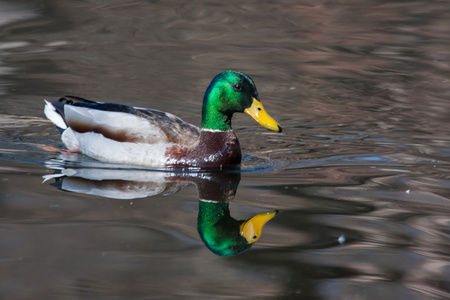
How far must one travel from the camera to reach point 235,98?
7254 millimetres

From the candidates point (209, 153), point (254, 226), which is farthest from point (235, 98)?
point (254, 226)

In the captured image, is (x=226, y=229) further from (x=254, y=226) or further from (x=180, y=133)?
(x=180, y=133)

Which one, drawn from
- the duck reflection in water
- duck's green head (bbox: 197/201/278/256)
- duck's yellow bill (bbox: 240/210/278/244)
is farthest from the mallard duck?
duck's yellow bill (bbox: 240/210/278/244)

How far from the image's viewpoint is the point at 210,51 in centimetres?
1330

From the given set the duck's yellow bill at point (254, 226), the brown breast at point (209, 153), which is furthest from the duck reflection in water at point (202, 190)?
the brown breast at point (209, 153)

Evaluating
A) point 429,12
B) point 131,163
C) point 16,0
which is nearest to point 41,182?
point 131,163

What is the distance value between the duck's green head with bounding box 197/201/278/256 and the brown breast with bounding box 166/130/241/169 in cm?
129

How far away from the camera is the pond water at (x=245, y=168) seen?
4.64 m

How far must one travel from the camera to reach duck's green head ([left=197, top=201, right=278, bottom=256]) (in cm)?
514

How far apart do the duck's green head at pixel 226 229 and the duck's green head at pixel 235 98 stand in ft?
4.91

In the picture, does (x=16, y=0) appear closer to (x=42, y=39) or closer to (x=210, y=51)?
(x=42, y=39)

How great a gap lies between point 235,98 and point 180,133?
2.23 ft

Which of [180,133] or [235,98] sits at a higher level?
[235,98]

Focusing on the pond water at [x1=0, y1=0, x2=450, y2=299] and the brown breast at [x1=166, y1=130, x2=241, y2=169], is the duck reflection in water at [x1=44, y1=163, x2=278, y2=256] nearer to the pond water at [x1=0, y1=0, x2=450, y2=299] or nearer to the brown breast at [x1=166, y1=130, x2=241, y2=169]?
the pond water at [x1=0, y1=0, x2=450, y2=299]
